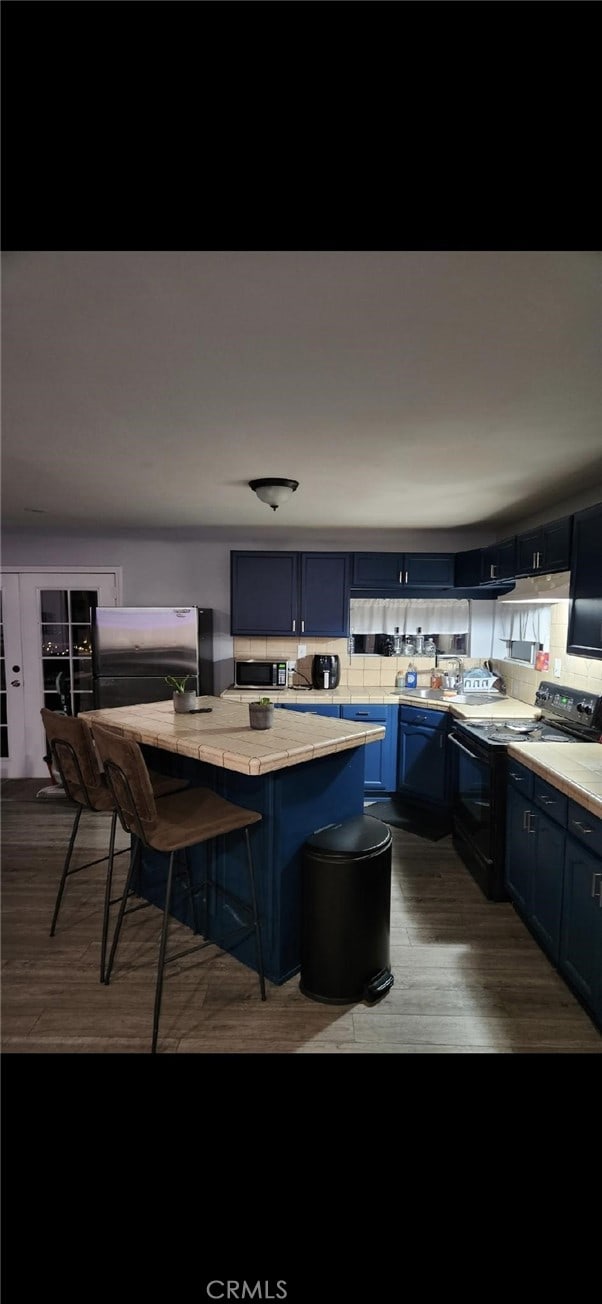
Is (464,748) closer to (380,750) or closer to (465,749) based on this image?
(465,749)

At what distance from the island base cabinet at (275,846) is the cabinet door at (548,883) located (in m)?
0.80

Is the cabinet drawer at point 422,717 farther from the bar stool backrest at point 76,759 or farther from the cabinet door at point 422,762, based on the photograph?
the bar stool backrest at point 76,759

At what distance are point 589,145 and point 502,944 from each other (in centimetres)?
271

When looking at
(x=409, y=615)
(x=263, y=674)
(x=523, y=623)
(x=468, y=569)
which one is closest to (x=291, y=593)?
(x=263, y=674)

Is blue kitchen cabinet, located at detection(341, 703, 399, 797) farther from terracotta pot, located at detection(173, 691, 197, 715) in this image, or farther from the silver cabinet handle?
the silver cabinet handle

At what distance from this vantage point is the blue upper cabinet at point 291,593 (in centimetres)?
475

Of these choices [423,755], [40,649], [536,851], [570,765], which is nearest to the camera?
[570,765]

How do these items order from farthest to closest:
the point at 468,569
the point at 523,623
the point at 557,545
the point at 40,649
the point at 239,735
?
the point at 40,649 < the point at 468,569 < the point at 523,623 < the point at 557,545 < the point at 239,735

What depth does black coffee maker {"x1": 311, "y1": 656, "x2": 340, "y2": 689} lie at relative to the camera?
4738 millimetres

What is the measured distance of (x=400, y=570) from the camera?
4.74m

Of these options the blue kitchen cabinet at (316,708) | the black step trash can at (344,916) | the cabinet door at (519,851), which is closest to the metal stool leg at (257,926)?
the black step trash can at (344,916)

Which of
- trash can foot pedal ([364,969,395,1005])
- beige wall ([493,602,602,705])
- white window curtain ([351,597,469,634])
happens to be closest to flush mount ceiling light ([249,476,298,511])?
beige wall ([493,602,602,705])

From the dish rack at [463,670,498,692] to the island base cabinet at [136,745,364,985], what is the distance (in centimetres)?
225

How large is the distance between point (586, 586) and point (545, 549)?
54 cm
